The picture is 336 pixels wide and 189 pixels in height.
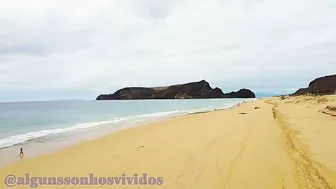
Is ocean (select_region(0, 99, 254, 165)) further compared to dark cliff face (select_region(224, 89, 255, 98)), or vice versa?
dark cliff face (select_region(224, 89, 255, 98))

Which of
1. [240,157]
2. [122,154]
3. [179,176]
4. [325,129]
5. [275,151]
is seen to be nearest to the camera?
[179,176]

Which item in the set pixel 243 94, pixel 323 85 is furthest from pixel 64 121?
pixel 243 94

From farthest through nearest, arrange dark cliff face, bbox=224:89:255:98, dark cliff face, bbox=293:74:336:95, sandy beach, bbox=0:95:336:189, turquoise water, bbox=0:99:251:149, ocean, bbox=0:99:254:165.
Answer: dark cliff face, bbox=224:89:255:98 < dark cliff face, bbox=293:74:336:95 < turquoise water, bbox=0:99:251:149 < ocean, bbox=0:99:254:165 < sandy beach, bbox=0:95:336:189

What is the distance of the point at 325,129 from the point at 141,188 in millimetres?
9559

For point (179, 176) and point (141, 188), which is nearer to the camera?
point (141, 188)

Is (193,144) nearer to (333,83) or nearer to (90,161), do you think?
(90,161)

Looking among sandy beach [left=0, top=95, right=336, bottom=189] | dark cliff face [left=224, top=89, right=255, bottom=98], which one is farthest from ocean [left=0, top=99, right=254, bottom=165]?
dark cliff face [left=224, top=89, right=255, bottom=98]

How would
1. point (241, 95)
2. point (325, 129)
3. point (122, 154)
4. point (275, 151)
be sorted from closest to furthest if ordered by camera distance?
point (275, 151) < point (122, 154) < point (325, 129) < point (241, 95)

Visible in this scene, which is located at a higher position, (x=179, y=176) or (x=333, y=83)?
(x=333, y=83)

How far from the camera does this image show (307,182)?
541 centimetres

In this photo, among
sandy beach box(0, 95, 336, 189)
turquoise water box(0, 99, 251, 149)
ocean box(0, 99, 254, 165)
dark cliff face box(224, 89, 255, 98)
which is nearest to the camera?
sandy beach box(0, 95, 336, 189)

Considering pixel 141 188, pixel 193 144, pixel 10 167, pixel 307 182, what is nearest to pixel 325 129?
pixel 193 144

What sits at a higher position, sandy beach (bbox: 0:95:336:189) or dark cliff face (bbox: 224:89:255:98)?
dark cliff face (bbox: 224:89:255:98)

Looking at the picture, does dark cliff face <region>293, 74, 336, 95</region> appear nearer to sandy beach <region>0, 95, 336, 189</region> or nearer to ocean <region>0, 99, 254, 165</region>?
ocean <region>0, 99, 254, 165</region>
